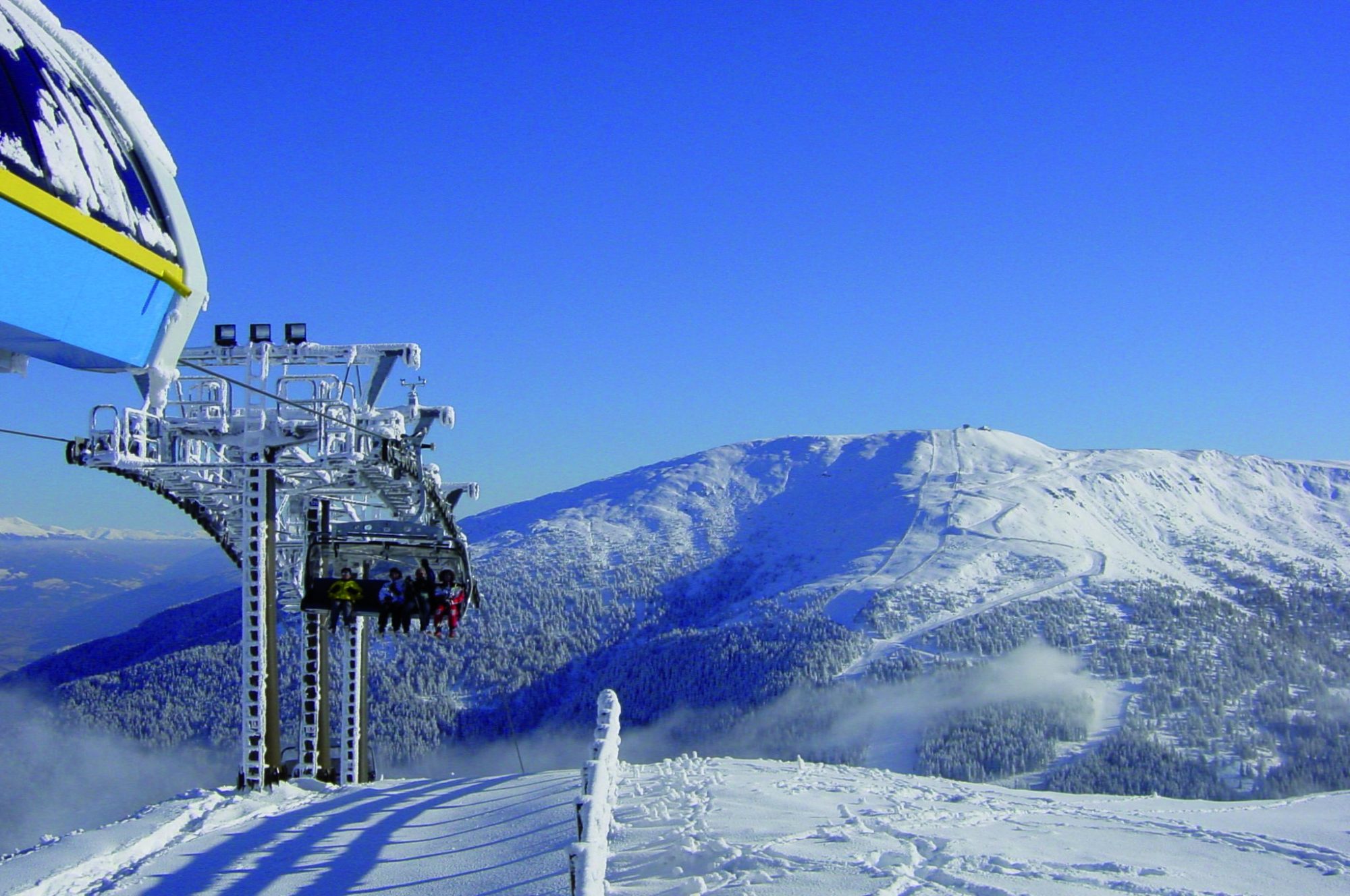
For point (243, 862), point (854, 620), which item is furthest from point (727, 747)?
point (243, 862)

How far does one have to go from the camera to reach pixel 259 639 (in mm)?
18469

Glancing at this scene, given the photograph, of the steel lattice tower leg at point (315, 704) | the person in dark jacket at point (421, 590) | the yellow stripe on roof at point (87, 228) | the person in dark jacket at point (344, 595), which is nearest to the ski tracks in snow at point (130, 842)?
the person in dark jacket at point (344, 595)

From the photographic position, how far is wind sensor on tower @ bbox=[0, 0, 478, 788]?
11.5 ft

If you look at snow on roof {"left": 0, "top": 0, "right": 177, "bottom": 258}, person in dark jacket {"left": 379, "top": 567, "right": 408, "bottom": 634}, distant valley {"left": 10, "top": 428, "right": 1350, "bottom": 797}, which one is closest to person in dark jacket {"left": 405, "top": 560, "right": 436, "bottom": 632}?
person in dark jacket {"left": 379, "top": 567, "right": 408, "bottom": 634}

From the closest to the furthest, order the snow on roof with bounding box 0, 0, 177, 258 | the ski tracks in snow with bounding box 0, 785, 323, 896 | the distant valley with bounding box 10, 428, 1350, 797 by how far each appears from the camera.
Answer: the snow on roof with bounding box 0, 0, 177, 258 → the ski tracks in snow with bounding box 0, 785, 323, 896 → the distant valley with bounding box 10, 428, 1350, 797

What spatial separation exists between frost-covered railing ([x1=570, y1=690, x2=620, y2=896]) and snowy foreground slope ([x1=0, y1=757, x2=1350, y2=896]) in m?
0.76

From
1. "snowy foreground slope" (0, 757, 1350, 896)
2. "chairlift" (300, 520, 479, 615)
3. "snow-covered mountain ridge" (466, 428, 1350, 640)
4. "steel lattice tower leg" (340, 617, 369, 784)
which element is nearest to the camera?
"snowy foreground slope" (0, 757, 1350, 896)

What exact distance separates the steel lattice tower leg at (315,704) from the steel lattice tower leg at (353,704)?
1.59m

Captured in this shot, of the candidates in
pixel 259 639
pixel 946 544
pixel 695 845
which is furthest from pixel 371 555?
pixel 946 544

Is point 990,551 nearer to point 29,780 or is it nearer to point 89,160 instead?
point 29,780

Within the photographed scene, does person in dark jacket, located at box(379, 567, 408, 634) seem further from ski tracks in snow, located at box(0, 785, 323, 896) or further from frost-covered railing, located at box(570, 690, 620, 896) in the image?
frost-covered railing, located at box(570, 690, 620, 896)

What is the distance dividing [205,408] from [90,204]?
53.5ft

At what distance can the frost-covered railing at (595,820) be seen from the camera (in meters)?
5.96

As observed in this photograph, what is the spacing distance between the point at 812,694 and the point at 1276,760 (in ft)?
125
